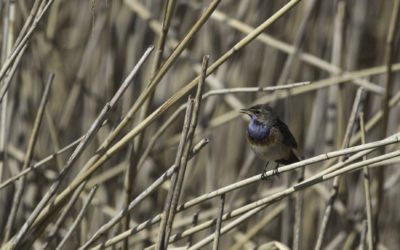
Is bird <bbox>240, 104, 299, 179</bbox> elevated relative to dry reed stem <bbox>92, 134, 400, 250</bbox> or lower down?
elevated

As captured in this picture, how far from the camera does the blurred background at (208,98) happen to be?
3.35 metres

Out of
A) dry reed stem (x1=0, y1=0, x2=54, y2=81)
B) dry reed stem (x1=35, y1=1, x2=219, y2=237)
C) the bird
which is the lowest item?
dry reed stem (x1=35, y1=1, x2=219, y2=237)

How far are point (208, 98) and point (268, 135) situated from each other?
727mm

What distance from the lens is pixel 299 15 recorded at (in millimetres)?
3584

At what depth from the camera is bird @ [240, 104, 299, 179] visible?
120 inches

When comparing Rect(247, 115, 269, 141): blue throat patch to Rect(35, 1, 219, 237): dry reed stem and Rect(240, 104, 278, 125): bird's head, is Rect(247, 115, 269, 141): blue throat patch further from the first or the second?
Rect(35, 1, 219, 237): dry reed stem

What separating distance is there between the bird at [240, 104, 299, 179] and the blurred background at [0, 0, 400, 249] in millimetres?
218

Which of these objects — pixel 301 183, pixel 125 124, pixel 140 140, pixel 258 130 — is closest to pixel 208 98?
pixel 258 130

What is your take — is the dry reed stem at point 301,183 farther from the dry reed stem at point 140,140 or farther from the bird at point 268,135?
the bird at point 268,135

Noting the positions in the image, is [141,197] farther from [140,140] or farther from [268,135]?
[268,135]

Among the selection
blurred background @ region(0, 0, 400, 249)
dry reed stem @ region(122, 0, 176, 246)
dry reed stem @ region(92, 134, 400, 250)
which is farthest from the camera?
blurred background @ region(0, 0, 400, 249)

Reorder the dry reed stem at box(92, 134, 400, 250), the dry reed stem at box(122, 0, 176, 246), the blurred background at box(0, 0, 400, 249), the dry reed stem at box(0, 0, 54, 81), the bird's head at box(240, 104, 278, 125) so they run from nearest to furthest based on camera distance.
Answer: the dry reed stem at box(92, 134, 400, 250)
the dry reed stem at box(0, 0, 54, 81)
the dry reed stem at box(122, 0, 176, 246)
the bird's head at box(240, 104, 278, 125)
the blurred background at box(0, 0, 400, 249)

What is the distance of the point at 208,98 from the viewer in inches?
146

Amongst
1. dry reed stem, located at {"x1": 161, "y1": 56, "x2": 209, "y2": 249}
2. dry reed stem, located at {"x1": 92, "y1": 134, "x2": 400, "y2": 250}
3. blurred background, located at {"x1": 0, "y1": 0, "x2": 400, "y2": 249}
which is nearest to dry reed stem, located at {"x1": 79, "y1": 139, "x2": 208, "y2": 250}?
dry reed stem, located at {"x1": 92, "y1": 134, "x2": 400, "y2": 250}
